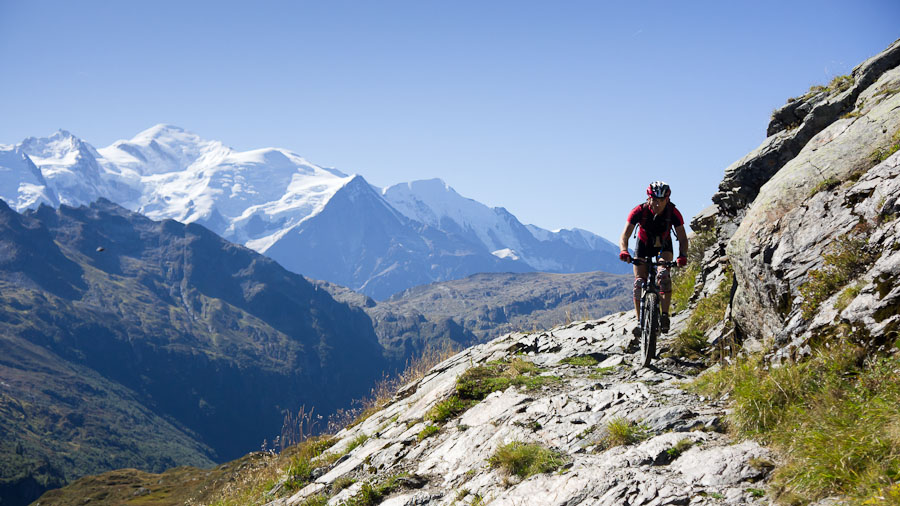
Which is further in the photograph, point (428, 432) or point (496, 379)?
point (496, 379)

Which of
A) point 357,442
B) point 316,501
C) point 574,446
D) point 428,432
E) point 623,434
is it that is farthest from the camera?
point 357,442

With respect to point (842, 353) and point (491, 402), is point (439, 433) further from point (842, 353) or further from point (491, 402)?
point (842, 353)

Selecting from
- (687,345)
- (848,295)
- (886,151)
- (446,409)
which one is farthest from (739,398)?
(446,409)

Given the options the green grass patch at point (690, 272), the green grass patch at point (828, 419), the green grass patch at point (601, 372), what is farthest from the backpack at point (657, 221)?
the green grass patch at point (828, 419)

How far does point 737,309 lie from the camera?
1032 centimetres

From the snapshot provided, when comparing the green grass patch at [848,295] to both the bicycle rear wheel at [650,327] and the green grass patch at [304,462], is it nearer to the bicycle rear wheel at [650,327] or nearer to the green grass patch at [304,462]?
the bicycle rear wheel at [650,327]

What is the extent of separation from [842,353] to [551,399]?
4.77 meters

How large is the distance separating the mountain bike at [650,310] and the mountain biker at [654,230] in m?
0.23

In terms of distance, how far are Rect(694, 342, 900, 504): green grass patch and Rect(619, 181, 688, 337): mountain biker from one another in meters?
4.58

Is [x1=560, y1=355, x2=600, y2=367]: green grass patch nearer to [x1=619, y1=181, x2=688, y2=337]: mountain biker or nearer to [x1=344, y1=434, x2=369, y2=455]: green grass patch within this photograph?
[x1=619, y1=181, x2=688, y2=337]: mountain biker

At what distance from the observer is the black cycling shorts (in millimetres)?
12828

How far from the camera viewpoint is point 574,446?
8312mm

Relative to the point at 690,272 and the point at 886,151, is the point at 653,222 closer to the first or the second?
the point at 886,151

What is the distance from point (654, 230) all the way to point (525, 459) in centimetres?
679
